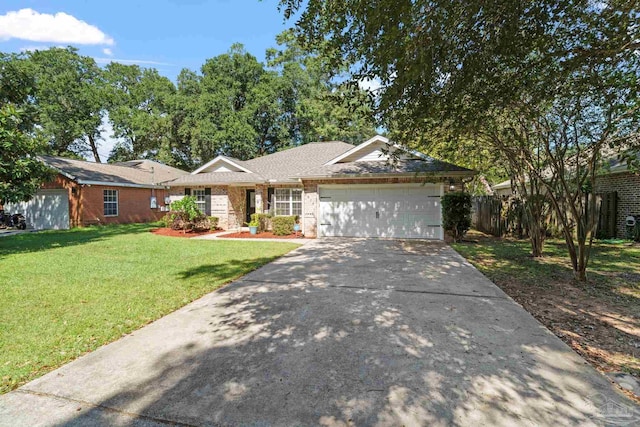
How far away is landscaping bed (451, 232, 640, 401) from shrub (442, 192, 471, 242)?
65.0 inches

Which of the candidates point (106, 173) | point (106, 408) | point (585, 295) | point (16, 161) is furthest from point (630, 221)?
point (106, 173)

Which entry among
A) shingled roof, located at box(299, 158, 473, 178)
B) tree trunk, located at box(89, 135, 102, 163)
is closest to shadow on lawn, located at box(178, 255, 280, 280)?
shingled roof, located at box(299, 158, 473, 178)

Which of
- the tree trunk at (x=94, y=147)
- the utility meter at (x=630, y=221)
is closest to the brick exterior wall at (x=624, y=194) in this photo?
the utility meter at (x=630, y=221)

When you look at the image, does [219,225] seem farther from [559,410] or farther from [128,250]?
[559,410]

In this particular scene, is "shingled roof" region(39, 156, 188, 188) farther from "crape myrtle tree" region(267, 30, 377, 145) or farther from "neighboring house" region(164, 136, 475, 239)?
"crape myrtle tree" region(267, 30, 377, 145)

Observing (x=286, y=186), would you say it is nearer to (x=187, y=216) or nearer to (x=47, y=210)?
(x=187, y=216)

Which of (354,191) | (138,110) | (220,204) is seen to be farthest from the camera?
(138,110)

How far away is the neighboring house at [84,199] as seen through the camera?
694 inches

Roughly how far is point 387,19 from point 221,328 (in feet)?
15.1

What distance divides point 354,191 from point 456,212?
401 centimetres

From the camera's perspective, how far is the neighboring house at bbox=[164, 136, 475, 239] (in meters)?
12.2

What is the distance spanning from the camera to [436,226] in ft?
40.0

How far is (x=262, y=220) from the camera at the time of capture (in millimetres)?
15039

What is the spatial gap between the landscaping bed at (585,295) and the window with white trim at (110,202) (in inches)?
785
